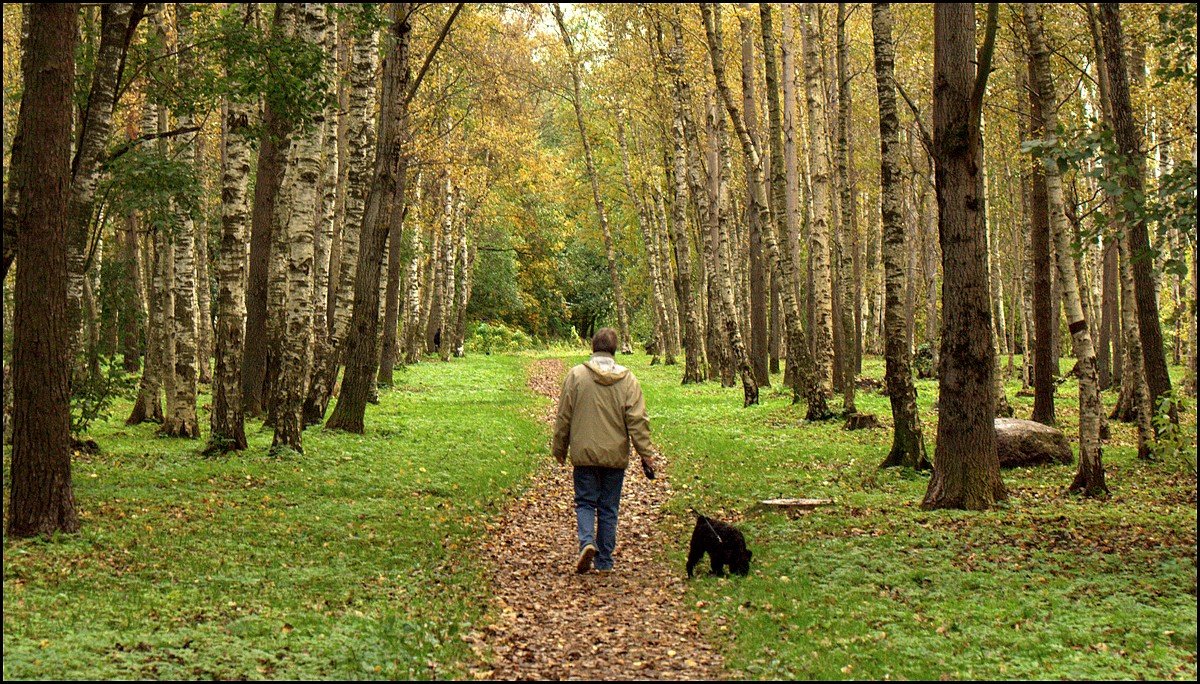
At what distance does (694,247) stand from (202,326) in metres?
30.0

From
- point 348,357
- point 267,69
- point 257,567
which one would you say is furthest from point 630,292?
point 257,567

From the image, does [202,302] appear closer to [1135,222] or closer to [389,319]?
[389,319]

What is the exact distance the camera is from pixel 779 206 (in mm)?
22688

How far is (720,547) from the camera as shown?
8.90 meters

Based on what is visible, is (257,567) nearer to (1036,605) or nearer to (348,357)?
(1036,605)

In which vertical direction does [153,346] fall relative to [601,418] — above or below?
above

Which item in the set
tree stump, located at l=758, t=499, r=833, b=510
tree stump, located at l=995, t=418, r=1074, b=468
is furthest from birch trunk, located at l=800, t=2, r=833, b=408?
tree stump, located at l=758, t=499, r=833, b=510

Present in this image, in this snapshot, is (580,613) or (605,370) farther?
(605,370)

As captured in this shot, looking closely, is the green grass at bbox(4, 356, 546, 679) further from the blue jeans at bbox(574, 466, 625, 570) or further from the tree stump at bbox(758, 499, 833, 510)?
the tree stump at bbox(758, 499, 833, 510)

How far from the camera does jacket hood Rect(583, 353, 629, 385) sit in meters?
9.48

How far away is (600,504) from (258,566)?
3.21 m

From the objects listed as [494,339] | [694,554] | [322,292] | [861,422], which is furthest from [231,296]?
[494,339]

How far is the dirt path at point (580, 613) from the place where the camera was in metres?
6.85

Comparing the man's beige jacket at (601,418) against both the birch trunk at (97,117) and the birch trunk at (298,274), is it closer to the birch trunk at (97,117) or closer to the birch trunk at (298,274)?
the birch trunk at (97,117)
